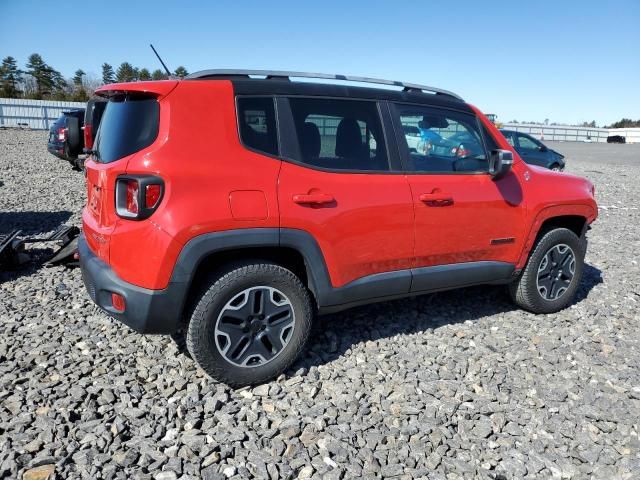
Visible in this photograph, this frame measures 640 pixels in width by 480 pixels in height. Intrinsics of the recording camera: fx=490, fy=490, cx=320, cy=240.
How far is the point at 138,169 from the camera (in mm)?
2666

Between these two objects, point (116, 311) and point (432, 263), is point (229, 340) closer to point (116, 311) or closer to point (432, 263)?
point (116, 311)

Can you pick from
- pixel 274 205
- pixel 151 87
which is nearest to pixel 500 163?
pixel 274 205

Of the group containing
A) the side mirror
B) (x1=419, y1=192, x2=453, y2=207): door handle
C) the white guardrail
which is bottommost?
(x1=419, y1=192, x2=453, y2=207): door handle

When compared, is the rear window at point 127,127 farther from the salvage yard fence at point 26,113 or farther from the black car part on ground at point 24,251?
the salvage yard fence at point 26,113

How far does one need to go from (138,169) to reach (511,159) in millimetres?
2560

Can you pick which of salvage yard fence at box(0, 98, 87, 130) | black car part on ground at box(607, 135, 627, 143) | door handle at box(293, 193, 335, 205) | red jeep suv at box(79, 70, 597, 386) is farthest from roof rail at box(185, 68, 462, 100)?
black car part on ground at box(607, 135, 627, 143)

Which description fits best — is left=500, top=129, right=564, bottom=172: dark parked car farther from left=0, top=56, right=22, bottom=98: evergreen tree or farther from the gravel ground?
left=0, top=56, right=22, bottom=98: evergreen tree

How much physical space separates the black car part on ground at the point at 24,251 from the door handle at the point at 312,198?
3061 mm

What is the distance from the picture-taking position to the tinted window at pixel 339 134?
10.2 feet

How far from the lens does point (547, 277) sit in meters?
4.32

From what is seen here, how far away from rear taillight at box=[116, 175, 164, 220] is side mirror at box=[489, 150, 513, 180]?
2421 mm

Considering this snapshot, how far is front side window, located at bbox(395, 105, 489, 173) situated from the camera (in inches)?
138

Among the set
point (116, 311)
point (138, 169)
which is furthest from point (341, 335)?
point (138, 169)

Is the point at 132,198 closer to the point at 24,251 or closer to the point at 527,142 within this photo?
the point at 24,251
